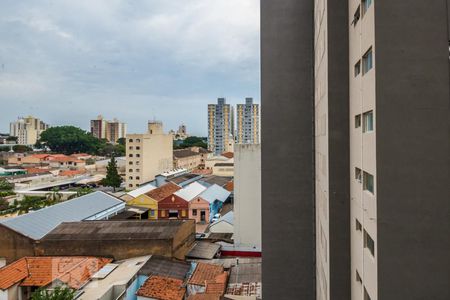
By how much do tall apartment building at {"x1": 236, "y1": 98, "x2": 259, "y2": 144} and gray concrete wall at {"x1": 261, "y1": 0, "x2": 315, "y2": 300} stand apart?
6919 cm

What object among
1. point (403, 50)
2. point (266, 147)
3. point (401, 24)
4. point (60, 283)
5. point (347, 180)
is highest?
point (401, 24)

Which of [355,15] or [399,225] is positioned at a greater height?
[355,15]

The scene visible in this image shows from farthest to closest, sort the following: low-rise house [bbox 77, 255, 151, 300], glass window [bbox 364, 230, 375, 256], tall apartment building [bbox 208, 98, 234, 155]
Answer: tall apartment building [bbox 208, 98, 234, 155] → low-rise house [bbox 77, 255, 151, 300] → glass window [bbox 364, 230, 375, 256]

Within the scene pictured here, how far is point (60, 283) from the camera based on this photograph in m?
13.3

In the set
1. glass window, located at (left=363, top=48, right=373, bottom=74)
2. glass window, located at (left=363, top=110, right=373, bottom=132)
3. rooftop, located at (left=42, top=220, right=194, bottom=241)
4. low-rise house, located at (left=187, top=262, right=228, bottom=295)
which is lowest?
low-rise house, located at (left=187, top=262, right=228, bottom=295)

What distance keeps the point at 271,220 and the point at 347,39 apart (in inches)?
228

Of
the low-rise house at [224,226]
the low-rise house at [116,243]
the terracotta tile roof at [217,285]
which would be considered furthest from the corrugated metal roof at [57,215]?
the terracotta tile roof at [217,285]

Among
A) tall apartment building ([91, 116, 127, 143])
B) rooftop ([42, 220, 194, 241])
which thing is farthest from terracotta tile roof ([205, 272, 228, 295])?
tall apartment building ([91, 116, 127, 143])

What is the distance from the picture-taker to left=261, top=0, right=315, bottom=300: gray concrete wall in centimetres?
969

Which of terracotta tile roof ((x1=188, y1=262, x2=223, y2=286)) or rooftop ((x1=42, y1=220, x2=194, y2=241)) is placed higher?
rooftop ((x1=42, y1=220, x2=194, y2=241))

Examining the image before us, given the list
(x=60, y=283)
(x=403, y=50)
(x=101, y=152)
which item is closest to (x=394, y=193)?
(x=403, y=50)

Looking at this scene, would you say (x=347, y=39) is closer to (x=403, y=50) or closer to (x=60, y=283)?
(x=403, y=50)

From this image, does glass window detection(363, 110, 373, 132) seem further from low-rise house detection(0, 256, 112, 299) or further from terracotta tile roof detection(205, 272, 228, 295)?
low-rise house detection(0, 256, 112, 299)

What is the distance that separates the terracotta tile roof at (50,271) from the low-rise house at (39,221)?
1550mm
